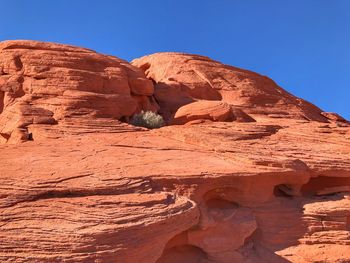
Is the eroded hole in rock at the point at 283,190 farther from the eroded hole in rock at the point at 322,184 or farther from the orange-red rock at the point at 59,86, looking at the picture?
the orange-red rock at the point at 59,86

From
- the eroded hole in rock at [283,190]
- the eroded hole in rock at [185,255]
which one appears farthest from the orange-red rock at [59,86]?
the eroded hole in rock at [283,190]

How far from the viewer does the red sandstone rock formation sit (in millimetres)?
6594

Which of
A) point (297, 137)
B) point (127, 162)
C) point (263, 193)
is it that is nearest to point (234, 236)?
point (263, 193)

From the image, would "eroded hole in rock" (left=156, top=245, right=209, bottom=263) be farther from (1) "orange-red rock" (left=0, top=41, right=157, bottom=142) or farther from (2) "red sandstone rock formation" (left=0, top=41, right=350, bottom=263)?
(1) "orange-red rock" (left=0, top=41, right=157, bottom=142)

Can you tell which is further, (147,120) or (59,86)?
(147,120)

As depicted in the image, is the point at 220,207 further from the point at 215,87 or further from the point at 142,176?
the point at 215,87

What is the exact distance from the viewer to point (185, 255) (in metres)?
8.72

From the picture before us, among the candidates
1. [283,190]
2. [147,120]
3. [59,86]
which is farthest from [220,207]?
[59,86]

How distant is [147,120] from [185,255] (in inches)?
317

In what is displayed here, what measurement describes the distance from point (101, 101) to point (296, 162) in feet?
26.0

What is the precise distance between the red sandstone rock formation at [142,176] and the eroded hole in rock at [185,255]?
0.03 metres

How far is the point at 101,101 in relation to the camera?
48.2 feet

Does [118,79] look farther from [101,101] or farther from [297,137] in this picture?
[297,137]

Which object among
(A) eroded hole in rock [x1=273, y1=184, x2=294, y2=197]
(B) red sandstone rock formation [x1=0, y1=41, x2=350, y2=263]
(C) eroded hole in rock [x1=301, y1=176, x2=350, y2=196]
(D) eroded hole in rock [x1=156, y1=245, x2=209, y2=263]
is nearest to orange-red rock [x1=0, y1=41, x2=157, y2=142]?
(B) red sandstone rock formation [x1=0, y1=41, x2=350, y2=263]
